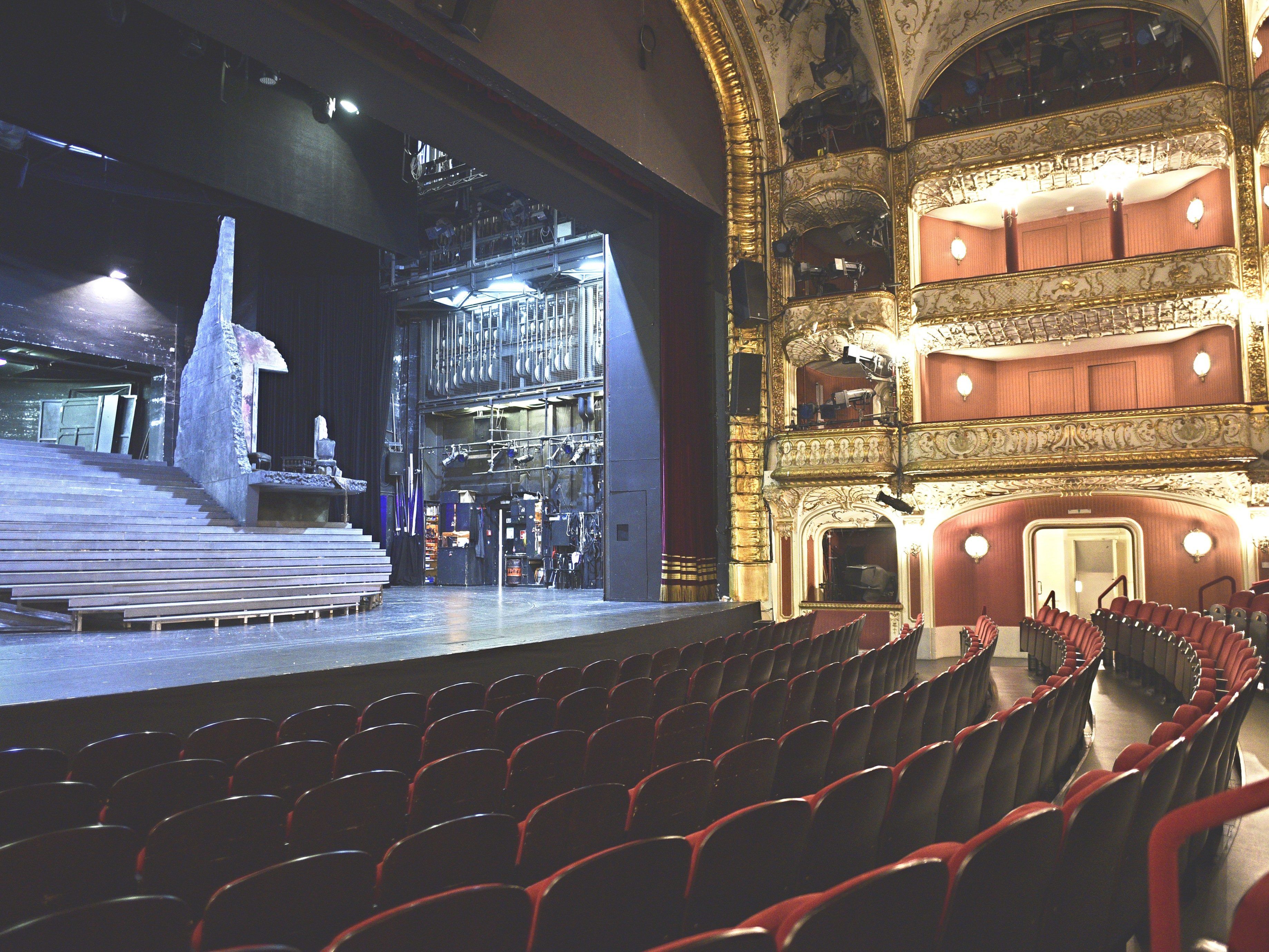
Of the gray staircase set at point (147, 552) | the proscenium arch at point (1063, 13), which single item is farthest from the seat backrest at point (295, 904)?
the proscenium arch at point (1063, 13)

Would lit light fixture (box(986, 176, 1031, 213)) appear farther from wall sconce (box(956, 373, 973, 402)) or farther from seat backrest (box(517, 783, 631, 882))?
seat backrest (box(517, 783, 631, 882))

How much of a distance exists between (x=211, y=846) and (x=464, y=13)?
768 cm

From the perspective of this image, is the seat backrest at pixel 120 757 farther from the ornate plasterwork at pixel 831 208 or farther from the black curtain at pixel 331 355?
the black curtain at pixel 331 355

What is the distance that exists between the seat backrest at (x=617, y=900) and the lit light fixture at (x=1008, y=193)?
1342cm

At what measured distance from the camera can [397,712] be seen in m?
4.39

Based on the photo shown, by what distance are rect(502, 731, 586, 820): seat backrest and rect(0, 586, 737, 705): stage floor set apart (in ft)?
8.35

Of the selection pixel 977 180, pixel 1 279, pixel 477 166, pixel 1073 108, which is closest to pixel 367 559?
pixel 477 166

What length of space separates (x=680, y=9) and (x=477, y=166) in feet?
14.7

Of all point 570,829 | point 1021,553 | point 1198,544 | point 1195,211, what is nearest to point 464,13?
point 570,829

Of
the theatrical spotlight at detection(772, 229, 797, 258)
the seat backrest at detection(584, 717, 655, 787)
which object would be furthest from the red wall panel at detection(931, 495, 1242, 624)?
the seat backrest at detection(584, 717, 655, 787)

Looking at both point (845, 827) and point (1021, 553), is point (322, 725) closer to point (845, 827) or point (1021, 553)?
point (845, 827)

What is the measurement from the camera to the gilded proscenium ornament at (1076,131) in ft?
38.2

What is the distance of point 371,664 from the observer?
571 centimetres

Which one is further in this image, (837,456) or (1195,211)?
(837,456)
